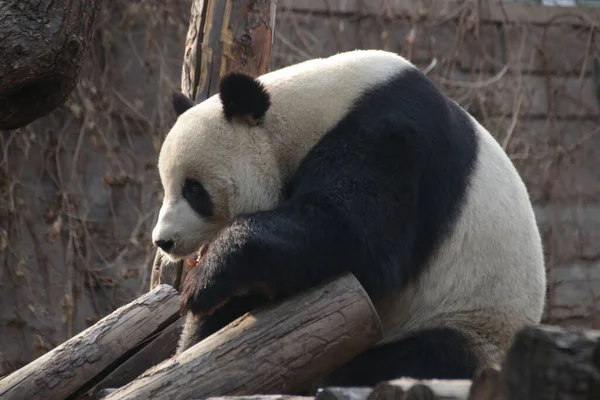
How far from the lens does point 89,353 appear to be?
376cm

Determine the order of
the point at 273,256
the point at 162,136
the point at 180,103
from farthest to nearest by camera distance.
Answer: the point at 162,136 → the point at 180,103 → the point at 273,256

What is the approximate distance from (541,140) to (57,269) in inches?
184

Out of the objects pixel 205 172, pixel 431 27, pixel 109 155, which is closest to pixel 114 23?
pixel 109 155

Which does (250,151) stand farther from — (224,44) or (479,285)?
(224,44)

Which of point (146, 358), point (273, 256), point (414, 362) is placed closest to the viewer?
point (273, 256)

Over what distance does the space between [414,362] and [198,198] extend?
1.14 meters

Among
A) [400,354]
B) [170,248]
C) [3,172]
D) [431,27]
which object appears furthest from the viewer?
[431,27]

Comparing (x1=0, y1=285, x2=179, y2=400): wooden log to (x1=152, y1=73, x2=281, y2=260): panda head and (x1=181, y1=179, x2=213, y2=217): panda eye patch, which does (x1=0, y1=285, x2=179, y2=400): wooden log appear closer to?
(x1=152, y1=73, x2=281, y2=260): panda head

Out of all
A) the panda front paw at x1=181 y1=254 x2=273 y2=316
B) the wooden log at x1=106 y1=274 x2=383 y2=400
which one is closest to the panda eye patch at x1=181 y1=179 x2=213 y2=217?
the panda front paw at x1=181 y1=254 x2=273 y2=316

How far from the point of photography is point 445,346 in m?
3.45

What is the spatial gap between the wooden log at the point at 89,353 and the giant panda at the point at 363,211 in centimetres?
29

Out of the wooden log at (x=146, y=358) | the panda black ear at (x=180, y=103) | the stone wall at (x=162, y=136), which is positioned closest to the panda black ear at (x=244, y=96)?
the panda black ear at (x=180, y=103)

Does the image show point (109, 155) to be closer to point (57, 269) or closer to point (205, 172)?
point (57, 269)

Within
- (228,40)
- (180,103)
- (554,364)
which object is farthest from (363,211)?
(228,40)
